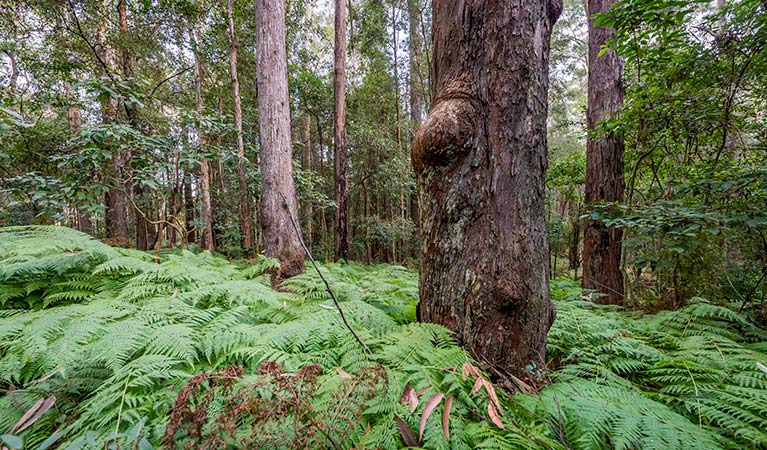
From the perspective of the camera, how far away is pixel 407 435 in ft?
3.15

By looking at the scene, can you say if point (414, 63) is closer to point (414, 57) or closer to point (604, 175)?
point (414, 57)

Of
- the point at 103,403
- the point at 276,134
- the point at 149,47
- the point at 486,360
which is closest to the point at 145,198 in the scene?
the point at 149,47

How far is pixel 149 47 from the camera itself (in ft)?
24.5

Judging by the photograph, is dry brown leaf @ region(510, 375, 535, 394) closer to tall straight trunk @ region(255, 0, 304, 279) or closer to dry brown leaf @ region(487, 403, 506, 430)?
dry brown leaf @ region(487, 403, 506, 430)

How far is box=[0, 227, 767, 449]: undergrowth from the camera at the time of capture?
0.96 metres

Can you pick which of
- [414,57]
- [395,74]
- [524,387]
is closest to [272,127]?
[524,387]

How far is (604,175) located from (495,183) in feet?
9.99

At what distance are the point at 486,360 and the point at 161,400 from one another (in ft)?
4.48

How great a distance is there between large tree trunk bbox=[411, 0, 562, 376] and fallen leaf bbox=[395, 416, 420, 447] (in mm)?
569

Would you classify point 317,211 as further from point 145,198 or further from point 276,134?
point 276,134

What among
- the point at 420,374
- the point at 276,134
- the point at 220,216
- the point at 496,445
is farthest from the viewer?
the point at 220,216

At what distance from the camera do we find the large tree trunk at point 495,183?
4.69 feet

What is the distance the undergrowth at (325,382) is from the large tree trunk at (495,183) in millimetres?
213

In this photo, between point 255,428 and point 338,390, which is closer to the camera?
point 255,428
